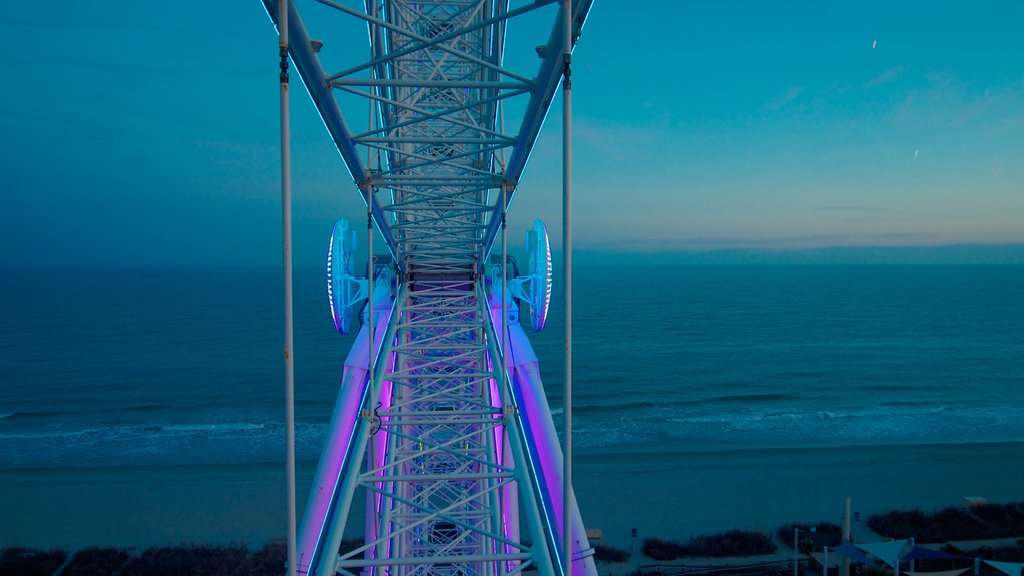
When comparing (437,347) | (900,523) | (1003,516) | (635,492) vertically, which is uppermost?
(437,347)

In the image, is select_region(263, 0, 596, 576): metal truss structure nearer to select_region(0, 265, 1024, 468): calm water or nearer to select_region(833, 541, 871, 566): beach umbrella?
select_region(833, 541, 871, 566): beach umbrella

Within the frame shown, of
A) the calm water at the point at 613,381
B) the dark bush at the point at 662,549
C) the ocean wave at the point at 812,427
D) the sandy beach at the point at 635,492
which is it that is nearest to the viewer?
the dark bush at the point at 662,549

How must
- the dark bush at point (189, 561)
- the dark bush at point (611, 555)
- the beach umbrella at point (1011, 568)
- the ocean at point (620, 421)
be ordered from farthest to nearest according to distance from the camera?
the ocean at point (620, 421) → the dark bush at point (611, 555) → the dark bush at point (189, 561) → the beach umbrella at point (1011, 568)

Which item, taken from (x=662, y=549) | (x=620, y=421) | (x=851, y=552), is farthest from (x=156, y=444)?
(x=851, y=552)

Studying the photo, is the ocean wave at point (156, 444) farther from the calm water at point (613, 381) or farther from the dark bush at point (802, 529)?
the dark bush at point (802, 529)

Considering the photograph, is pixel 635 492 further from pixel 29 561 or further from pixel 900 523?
pixel 29 561

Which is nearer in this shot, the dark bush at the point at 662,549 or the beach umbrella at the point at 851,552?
the beach umbrella at the point at 851,552

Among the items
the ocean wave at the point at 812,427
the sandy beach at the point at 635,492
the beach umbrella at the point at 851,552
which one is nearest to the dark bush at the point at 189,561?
the sandy beach at the point at 635,492
